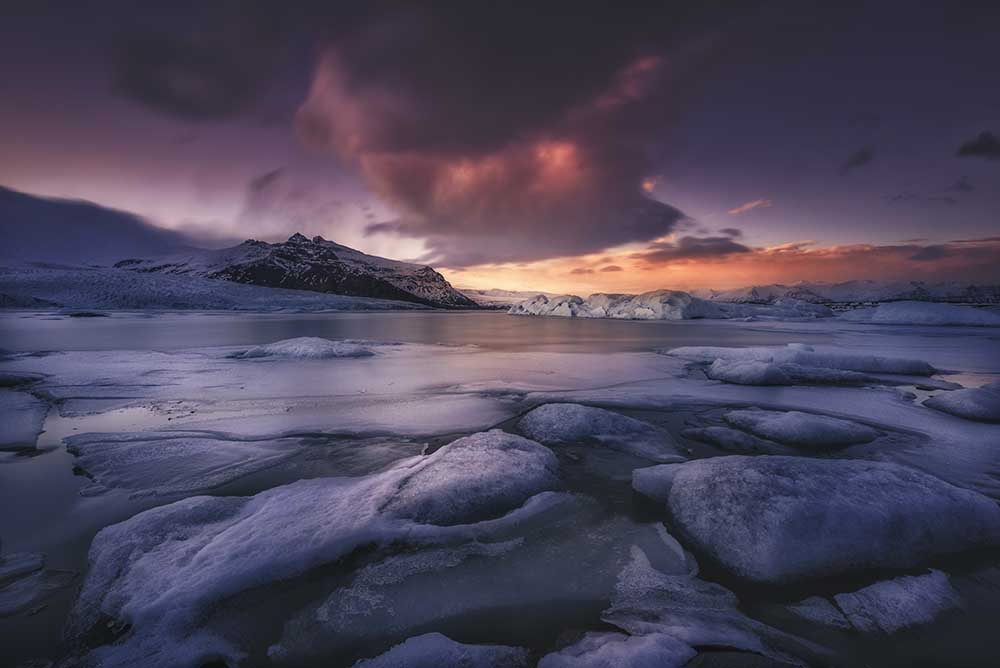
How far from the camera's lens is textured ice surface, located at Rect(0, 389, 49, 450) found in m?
4.56

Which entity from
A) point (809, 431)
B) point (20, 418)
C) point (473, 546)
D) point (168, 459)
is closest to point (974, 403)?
point (809, 431)

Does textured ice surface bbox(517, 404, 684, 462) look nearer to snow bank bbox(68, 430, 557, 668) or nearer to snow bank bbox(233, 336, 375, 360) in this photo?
snow bank bbox(68, 430, 557, 668)

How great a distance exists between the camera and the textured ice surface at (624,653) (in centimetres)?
182

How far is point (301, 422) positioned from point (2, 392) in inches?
250

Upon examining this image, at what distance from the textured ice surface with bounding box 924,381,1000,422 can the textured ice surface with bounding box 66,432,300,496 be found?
9.49 metres

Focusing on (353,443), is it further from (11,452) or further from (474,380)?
(474,380)

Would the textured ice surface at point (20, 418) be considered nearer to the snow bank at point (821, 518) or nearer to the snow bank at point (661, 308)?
the snow bank at point (821, 518)

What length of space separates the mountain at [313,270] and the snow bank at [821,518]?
6038 inches

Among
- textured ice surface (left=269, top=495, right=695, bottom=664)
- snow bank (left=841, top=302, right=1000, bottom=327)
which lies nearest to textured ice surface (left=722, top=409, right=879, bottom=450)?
textured ice surface (left=269, top=495, right=695, bottom=664)

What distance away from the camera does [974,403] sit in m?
5.91

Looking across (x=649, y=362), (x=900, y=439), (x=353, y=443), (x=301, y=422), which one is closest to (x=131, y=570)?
(x=353, y=443)

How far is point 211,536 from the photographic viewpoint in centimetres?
275

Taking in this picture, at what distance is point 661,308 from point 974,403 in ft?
137

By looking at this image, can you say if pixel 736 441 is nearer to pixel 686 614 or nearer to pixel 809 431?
pixel 809 431
